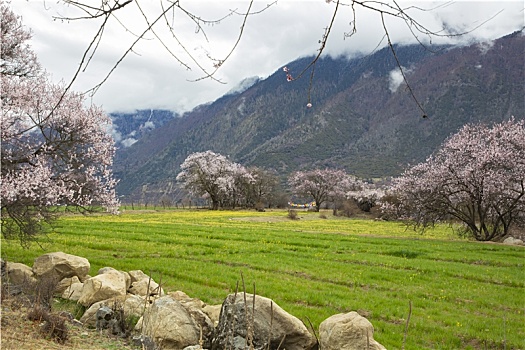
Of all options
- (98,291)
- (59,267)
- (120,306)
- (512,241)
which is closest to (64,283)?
(59,267)

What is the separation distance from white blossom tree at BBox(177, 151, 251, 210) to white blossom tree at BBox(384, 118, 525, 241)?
4939 centimetres

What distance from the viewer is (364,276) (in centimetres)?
1502

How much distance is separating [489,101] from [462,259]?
18065cm

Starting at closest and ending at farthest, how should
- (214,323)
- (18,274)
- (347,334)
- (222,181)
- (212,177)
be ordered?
(347,334), (214,323), (18,274), (222,181), (212,177)

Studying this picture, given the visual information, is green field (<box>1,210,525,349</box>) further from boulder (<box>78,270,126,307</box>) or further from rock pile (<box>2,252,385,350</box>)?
boulder (<box>78,270,126,307</box>)

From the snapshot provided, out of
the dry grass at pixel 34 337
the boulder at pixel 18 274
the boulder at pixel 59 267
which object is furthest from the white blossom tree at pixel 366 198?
the dry grass at pixel 34 337

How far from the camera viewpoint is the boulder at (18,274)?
1036 centimetres

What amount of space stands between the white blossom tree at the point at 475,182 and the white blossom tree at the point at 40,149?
22.7 meters

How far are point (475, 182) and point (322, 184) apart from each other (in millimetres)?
54169

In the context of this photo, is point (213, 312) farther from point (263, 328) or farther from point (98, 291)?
point (98, 291)

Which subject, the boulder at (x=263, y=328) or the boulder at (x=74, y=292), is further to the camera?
the boulder at (x=74, y=292)

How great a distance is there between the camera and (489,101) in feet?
569

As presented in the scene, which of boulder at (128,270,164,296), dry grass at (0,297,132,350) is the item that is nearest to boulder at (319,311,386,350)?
dry grass at (0,297,132,350)

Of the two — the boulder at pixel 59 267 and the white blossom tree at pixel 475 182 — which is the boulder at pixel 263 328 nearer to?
the boulder at pixel 59 267
